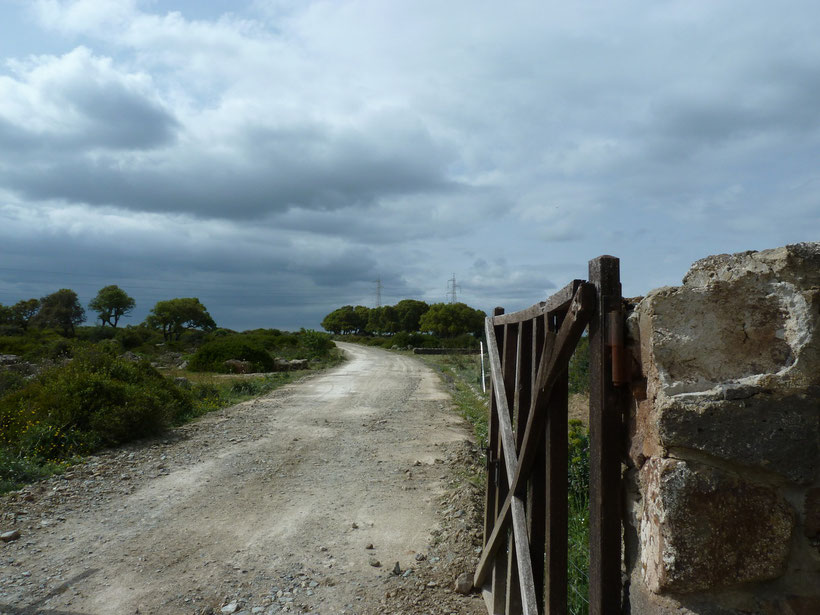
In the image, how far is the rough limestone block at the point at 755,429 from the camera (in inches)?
67.9

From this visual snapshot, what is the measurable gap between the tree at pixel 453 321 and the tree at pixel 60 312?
3902 centimetres

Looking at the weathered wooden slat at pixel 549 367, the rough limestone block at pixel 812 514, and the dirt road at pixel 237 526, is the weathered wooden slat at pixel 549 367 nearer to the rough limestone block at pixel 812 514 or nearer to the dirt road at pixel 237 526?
the rough limestone block at pixel 812 514

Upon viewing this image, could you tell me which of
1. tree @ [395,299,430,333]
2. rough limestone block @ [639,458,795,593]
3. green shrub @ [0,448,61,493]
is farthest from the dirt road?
tree @ [395,299,430,333]

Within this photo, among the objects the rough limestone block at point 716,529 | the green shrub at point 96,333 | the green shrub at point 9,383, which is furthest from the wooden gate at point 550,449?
the green shrub at point 96,333

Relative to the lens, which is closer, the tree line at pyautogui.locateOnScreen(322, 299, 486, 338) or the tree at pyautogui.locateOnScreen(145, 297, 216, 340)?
the tree at pyautogui.locateOnScreen(145, 297, 216, 340)

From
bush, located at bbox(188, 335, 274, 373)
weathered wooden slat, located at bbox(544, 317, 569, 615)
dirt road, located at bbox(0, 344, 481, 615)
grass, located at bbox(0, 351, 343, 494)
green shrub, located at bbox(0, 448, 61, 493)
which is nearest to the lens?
weathered wooden slat, located at bbox(544, 317, 569, 615)

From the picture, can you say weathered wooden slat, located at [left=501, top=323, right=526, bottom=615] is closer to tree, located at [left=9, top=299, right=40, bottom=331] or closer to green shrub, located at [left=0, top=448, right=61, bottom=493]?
green shrub, located at [left=0, top=448, right=61, bottom=493]

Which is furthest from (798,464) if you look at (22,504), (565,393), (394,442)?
(394,442)

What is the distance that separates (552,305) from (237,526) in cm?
456

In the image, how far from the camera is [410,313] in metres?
89.3

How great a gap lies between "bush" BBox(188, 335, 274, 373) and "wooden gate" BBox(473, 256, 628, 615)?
23.0 metres

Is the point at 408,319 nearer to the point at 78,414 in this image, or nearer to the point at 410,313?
the point at 410,313

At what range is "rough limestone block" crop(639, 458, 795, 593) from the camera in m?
1.76

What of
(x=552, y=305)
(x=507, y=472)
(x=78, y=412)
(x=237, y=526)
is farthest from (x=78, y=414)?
(x=552, y=305)
